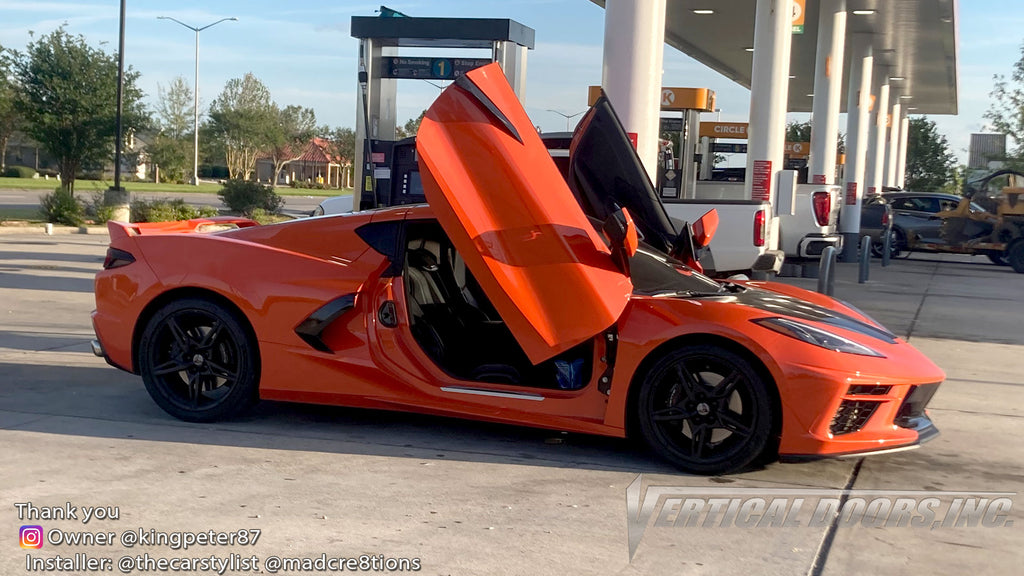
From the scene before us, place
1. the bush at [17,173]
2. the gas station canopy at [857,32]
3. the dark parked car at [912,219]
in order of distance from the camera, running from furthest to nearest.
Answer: the bush at [17,173]
the dark parked car at [912,219]
the gas station canopy at [857,32]

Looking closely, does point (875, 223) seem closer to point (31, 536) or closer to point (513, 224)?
point (513, 224)

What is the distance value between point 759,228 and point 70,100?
23.0m

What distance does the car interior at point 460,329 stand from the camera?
5.52 m

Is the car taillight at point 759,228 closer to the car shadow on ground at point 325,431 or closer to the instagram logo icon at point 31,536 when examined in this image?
the car shadow on ground at point 325,431

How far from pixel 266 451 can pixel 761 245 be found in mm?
7572

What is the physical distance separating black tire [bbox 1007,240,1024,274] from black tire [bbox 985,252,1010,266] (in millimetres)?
129

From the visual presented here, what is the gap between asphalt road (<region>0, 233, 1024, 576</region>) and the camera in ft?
13.0

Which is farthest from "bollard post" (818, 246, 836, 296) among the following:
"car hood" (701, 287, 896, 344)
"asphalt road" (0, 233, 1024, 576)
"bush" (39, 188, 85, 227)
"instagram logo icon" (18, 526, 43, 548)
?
"bush" (39, 188, 85, 227)

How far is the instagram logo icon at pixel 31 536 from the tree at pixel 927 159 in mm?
59530

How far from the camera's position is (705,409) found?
5.07 meters

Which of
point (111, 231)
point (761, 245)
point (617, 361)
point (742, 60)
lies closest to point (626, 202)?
point (617, 361)

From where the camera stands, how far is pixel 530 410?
17.6ft

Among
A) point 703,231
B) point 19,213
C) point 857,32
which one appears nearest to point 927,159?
point 857,32

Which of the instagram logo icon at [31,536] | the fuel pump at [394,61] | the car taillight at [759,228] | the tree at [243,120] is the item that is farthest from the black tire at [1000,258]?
the tree at [243,120]
